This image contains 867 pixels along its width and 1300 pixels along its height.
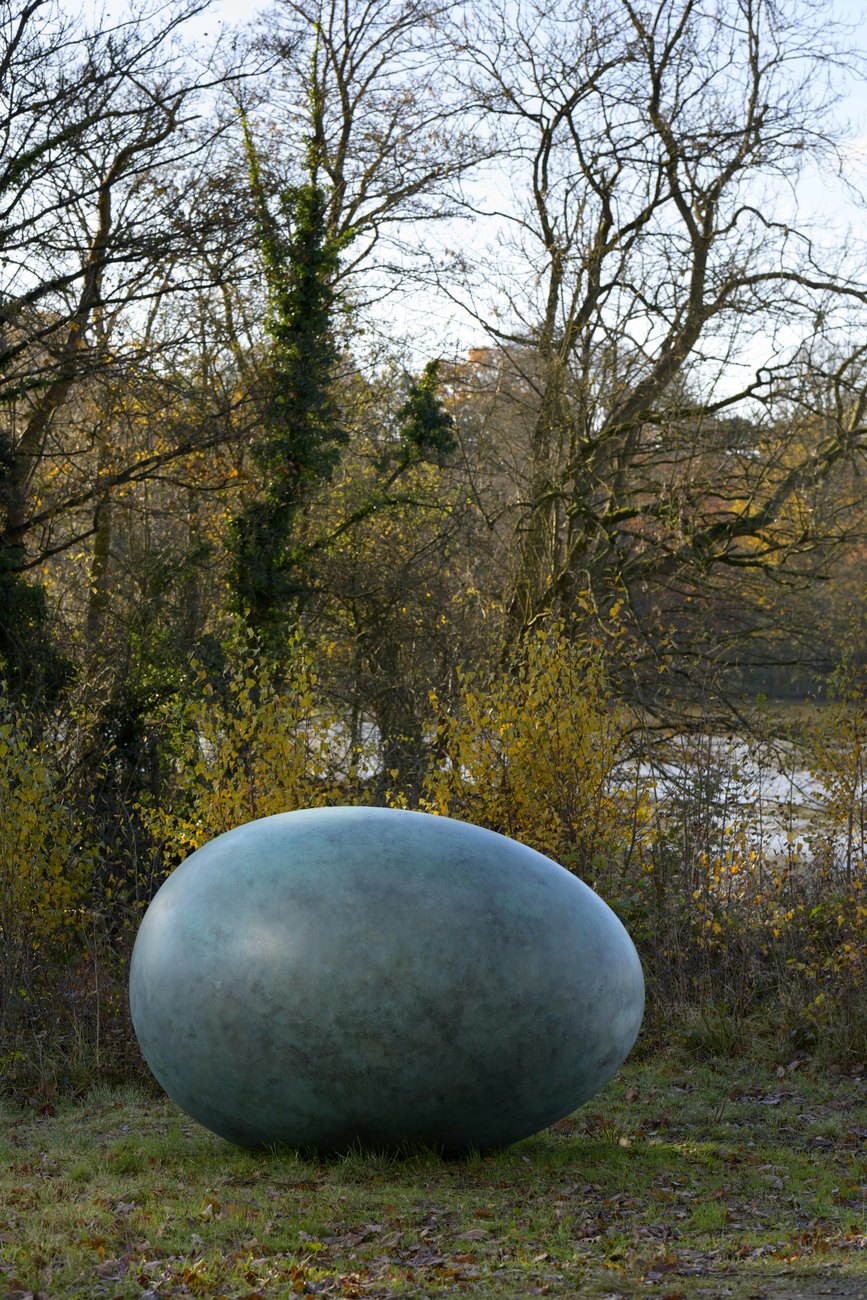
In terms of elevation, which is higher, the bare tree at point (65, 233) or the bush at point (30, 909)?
the bare tree at point (65, 233)

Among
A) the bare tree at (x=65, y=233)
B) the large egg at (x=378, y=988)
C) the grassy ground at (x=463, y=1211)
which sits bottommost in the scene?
the grassy ground at (x=463, y=1211)

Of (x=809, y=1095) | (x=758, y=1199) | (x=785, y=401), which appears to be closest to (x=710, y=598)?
(x=785, y=401)

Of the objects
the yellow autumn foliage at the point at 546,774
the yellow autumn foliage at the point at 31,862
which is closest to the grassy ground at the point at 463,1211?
the yellow autumn foliage at the point at 31,862

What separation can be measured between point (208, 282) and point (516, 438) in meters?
4.46

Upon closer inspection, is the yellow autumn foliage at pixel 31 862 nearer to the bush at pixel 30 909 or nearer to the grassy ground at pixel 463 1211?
the bush at pixel 30 909

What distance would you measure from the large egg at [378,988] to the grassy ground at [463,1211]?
289mm

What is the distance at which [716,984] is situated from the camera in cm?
909

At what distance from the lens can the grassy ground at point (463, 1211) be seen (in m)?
4.56

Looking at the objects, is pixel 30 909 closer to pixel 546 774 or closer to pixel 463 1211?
pixel 546 774

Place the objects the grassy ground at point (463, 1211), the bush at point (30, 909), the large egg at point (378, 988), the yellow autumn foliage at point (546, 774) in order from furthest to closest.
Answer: the yellow autumn foliage at point (546, 774), the bush at point (30, 909), the large egg at point (378, 988), the grassy ground at point (463, 1211)

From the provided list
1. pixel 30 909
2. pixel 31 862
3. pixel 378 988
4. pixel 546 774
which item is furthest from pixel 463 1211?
pixel 30 909

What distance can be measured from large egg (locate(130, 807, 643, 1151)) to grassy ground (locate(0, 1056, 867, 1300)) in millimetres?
289

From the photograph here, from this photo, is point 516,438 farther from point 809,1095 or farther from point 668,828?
point 809,1095

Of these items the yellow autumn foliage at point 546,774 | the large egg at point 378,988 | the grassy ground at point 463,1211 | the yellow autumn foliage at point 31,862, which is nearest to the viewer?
the grassy ground at point 463,1211
